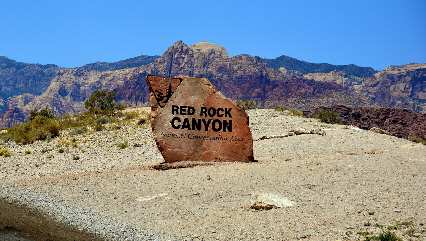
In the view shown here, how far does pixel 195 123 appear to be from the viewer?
18.0 m

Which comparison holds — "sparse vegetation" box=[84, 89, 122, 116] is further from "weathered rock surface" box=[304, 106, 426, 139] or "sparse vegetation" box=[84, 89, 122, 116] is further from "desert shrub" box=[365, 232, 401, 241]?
"desert shrub" box=[365, 232, 401, 241]

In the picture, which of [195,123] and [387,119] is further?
[387,119]

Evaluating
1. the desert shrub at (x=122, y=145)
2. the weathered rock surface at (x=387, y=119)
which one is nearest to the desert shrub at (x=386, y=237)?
the desert shrub at (x=122, y=145)

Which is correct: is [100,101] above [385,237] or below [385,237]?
above

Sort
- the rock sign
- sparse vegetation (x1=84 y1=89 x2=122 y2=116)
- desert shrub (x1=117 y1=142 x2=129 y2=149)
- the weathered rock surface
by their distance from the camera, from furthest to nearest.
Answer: the weathered rock surface
sparse vegetation (x1=84 y1=89 x2=122 y2=116)
desert shrub (x1=117 y1=142 x2=129 y2=149)
the rock sign

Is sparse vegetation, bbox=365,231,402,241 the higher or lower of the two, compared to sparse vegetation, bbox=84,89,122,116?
lower

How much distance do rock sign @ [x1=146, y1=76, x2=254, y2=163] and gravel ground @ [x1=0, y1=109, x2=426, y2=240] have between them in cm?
91

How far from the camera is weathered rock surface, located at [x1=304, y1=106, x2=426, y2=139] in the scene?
68375mm

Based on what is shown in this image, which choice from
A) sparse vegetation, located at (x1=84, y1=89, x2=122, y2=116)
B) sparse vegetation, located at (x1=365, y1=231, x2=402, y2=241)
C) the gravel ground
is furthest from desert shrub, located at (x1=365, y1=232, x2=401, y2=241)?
sparse vegetation, located at (x1=84, y1=89, x2=122, y2=116)

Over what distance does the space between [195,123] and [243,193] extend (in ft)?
17.5

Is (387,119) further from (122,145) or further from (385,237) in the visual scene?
(385,237)

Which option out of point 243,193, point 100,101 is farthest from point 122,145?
point 100,101

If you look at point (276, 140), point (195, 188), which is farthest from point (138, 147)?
point (195, 188)

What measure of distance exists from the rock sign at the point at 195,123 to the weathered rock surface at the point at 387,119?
5060 centimetres
